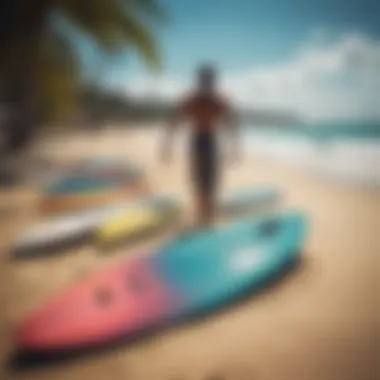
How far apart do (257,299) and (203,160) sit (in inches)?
12.8

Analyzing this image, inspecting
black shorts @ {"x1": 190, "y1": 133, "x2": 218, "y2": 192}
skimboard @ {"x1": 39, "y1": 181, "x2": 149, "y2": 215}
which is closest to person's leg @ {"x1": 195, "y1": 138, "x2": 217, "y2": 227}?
black shorts @ {"x1": 190, "y1": 133, "x2": 218, "y2": 192}

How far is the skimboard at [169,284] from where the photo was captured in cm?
132

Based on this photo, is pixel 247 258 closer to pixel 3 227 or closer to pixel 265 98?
pixel 265 98

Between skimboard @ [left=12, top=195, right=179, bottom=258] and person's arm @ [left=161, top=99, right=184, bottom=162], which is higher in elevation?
person's arm @ [left=161, top=99, right=184, bottom=162]

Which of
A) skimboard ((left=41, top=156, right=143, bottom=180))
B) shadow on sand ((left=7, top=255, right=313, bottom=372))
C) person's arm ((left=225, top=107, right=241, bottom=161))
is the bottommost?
shadow on sand ((left=7, top=255, right=313, bottom=372))

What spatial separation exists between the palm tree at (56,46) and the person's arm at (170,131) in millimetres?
117

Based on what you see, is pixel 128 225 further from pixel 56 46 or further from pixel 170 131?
pixel 56 46

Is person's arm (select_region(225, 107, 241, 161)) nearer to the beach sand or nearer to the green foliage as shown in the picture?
the beach sand

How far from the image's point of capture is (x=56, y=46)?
141 centimetres

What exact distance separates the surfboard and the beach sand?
0.9 inches

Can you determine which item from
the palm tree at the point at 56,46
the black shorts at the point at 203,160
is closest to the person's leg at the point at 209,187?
the black shorts at the point at 203,160

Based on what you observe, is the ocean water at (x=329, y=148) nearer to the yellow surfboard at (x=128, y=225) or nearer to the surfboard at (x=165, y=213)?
the surfboard at (x=165, y=213)

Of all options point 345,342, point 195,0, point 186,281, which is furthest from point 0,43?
point 345,342

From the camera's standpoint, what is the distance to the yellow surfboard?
139 centimetres
